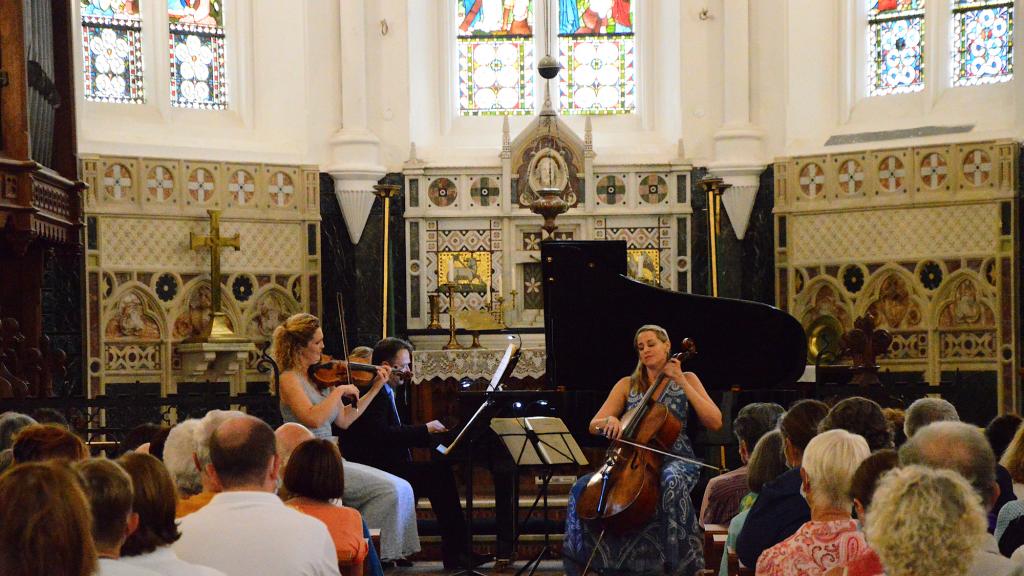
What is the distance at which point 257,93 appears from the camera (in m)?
12.9

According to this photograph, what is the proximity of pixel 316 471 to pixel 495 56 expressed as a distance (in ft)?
32.3

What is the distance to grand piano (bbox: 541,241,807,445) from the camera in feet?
26.1

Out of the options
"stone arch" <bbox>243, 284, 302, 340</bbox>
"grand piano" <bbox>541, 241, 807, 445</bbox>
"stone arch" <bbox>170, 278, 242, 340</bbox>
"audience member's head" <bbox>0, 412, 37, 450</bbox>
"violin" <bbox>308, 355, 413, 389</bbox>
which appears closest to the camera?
"audience member's head" <bbox>0, 412, 37, 450</bbox>

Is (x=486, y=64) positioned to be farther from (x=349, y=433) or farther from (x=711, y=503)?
(x=711, y=503)

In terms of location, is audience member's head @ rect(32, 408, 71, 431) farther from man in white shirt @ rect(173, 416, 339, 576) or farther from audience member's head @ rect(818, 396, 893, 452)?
audience member's head @ rect(818, 396, 893, 452)

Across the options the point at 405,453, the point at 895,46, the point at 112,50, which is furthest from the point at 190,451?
the point at 895,46

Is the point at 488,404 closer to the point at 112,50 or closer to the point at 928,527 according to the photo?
the point at 928,527

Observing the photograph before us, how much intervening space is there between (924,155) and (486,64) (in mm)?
4382

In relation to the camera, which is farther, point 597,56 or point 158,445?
point 597,56

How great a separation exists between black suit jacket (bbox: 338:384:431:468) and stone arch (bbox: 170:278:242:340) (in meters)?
5.28

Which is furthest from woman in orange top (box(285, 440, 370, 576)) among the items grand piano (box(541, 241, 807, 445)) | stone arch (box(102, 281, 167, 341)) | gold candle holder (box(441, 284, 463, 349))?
stone arch (box(102, 281, 167, 341))

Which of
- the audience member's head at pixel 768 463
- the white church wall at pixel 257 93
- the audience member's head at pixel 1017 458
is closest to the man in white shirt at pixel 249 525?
the audience member's head at pixel 768 463

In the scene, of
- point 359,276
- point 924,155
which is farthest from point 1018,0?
point 359,276

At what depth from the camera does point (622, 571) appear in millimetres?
6180
